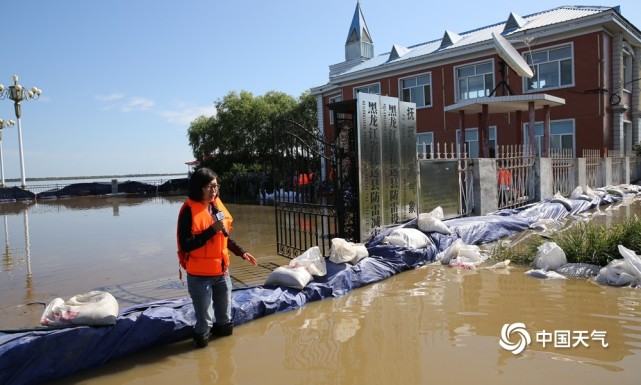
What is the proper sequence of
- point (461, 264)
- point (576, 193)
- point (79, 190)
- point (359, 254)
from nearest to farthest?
point (359, 254) → point (461, 264) → point (576, 193) → point (79, 190)

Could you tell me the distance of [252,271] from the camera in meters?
6.38

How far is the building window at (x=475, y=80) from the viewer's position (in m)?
18.7

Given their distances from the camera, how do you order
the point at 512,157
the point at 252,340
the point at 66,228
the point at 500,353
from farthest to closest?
the point at 66,228 → the point at 512,157 → the point at 252,340 → the point at 500,353

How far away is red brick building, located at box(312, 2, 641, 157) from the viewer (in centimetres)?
1605

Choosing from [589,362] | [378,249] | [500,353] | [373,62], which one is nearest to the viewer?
[589,362]

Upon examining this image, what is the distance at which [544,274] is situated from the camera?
203 inches

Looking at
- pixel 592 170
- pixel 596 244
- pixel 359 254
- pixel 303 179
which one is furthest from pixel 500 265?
pixel 592 170

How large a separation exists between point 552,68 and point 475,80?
3.03 metres

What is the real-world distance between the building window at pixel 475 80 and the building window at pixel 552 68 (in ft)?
5.07

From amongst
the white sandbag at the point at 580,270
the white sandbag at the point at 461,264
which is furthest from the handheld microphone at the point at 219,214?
the white sandbag at the point at 580,270

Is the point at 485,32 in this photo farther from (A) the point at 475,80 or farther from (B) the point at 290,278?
(B) the point at 290,278

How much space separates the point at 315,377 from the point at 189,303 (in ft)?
4.70

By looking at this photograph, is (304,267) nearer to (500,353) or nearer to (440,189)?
(500,353)

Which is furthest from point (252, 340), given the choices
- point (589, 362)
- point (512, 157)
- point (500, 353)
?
point (512, 157)
